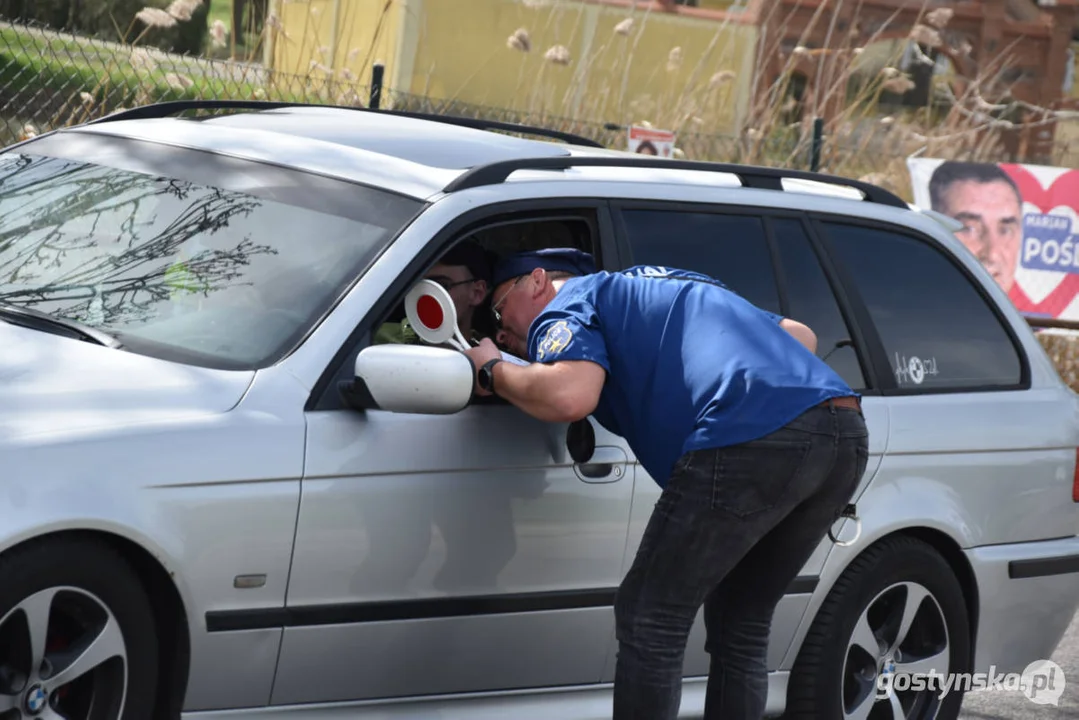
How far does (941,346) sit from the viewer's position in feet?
17.7

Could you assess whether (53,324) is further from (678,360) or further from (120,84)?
(120,84)

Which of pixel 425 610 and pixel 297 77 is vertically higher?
pixel 297 77

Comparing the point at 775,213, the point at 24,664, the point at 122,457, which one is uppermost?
the point at 775,213

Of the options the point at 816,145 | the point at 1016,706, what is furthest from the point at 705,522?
the point at 816,145

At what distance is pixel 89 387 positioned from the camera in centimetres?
361

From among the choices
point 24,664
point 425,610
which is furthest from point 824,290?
point 24,664

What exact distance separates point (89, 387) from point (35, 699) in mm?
660

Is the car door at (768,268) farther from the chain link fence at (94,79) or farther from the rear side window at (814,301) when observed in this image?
the chain link fence at (94,79)

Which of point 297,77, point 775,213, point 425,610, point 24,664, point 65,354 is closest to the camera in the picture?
point 24,664

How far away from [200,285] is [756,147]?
843cm

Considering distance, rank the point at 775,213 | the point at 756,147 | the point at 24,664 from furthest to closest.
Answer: the point at 756,147 → the point at 775,213 → the point at 24,664

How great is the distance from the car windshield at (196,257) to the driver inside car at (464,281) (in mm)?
221

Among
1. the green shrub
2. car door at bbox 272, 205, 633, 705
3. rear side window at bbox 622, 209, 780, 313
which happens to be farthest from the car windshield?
the green shrub

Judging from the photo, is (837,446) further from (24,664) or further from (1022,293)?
(1022,293)
